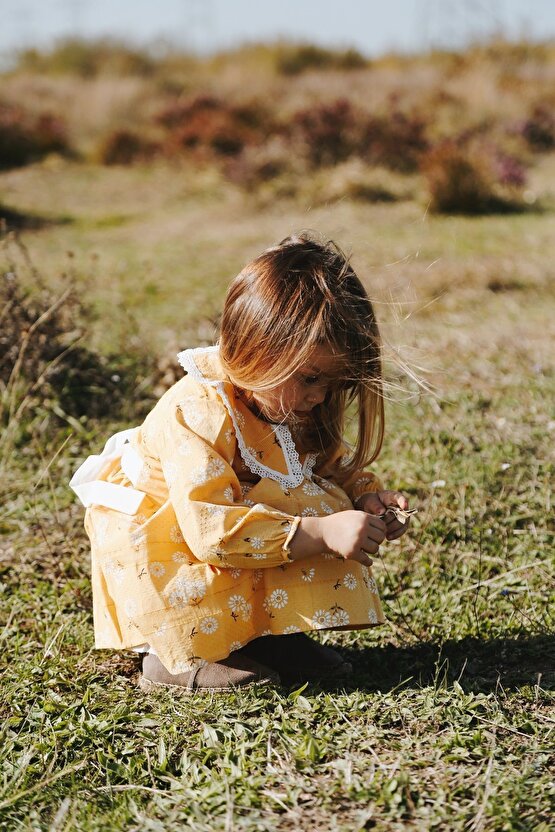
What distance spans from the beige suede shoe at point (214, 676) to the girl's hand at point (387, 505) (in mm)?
470

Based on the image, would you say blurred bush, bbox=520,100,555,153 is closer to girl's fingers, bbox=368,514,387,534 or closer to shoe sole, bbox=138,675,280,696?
girl's fingers, bbox=368,514,387,534

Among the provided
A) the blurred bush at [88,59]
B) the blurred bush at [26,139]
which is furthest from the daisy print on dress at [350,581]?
the blurred bush at [88,59]

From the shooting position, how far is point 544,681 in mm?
2135

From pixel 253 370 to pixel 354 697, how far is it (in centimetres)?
84

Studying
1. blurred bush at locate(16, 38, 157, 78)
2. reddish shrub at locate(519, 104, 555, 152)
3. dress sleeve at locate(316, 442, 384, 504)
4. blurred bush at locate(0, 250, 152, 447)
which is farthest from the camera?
blurred bush at locate(16, 38, 157, 78)

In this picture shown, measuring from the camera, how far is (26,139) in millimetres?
13602

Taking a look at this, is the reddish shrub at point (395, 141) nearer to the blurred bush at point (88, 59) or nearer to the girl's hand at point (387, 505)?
the girl's hand at point (387, 505)

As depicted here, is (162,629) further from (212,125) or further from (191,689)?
(212,125)

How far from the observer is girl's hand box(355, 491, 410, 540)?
2111 millimetres

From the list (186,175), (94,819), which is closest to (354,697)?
(94,819)

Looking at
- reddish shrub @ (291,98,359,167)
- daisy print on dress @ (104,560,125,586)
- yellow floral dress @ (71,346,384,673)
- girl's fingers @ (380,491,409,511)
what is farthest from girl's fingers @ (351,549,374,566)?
reddish shrub @ (291,98,359,167)

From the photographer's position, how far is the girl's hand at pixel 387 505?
2111 millimetres

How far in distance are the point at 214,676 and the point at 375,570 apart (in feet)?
2.83

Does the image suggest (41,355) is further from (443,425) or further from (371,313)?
(371,313)
